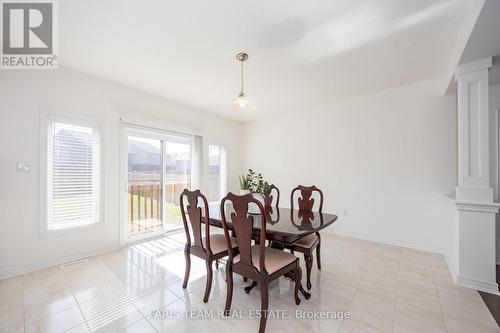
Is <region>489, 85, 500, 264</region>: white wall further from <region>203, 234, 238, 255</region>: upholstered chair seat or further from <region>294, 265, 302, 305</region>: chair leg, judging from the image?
<region>203, 234, 238, 255</region>: upholstered chair seat

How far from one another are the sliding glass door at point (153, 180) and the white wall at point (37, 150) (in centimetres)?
29

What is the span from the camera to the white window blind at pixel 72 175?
8.93ft

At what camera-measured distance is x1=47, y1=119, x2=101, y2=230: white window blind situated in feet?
8.93

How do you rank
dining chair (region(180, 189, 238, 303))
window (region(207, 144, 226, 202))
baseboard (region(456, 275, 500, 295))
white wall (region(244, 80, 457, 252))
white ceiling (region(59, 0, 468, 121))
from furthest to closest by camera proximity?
window (region(207, 144, 226, 202)), white wall (region(244, 80, 457, 252)), baseboard (region(456, 275, 500, 295)), dining chair (region(180, 189, 238, 303)), white ceiling (region(59, 0, 468, 121))

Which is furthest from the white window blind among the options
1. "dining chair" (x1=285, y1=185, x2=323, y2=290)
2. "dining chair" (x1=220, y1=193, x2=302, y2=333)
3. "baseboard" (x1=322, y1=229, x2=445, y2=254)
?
"baseboard" (x1=322, y1=229, x2=445, y2=254)

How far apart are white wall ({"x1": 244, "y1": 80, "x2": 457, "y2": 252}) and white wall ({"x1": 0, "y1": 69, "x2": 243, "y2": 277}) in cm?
332

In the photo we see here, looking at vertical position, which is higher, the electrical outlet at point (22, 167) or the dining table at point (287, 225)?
the electrical outlet at point (22, 167)

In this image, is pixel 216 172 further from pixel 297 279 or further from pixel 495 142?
pixel 495 142

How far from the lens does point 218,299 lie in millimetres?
2004

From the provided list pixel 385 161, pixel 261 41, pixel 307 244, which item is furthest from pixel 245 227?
pixel 385 161

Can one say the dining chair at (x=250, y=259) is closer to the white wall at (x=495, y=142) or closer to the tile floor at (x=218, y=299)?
the tile floor at (x=218, y=299)

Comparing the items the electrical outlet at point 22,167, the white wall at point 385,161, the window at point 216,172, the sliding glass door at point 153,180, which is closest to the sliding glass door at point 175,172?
the sliding glass door at point 153,180

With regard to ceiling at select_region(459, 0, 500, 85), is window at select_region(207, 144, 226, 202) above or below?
below

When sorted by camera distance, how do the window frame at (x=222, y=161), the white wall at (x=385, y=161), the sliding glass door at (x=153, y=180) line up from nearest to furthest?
the white wall at (x=385, y=161) → the sliding glass door at (x=153, y=180) → the window frame at (x=222, y=161)
